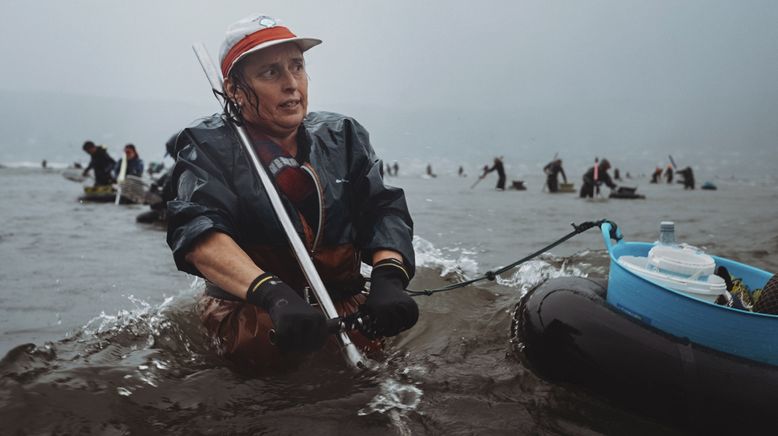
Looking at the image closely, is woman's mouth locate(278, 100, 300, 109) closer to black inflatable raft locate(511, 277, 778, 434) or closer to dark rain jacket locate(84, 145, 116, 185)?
black inflatable raft locate(511, 277, 778, 434)

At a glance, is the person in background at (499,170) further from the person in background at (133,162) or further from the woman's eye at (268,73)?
the woman's eye at (268,73)

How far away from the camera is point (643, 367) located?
8.89ft

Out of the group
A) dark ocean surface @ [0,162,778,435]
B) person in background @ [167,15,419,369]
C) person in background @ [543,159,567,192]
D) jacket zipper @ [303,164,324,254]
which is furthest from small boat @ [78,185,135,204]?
person in background @ [543,159,567,192]

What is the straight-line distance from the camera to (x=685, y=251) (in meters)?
2.94

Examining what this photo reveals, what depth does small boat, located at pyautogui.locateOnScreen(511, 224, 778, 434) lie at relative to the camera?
2.52 meters

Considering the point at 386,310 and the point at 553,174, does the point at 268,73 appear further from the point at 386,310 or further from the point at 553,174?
the point at 553,174

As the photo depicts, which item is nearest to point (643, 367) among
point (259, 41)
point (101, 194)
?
point (259, 41)

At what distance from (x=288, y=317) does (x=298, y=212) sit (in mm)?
829

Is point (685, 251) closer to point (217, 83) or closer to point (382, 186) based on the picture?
point (382, 186)

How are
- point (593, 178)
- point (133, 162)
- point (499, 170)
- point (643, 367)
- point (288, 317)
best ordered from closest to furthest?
point (288, 317), point (643, 367), point (133, 162), point (593, 178), point (499, 170)

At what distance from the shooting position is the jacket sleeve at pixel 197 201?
2.66 metres

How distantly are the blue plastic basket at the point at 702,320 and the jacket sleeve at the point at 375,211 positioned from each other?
114 cm

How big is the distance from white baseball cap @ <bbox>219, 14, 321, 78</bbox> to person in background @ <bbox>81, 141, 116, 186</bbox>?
17544 millimetres

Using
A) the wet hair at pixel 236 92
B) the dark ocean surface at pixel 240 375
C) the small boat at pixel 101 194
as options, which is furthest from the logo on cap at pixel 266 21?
the small boat at pixel 101 194
